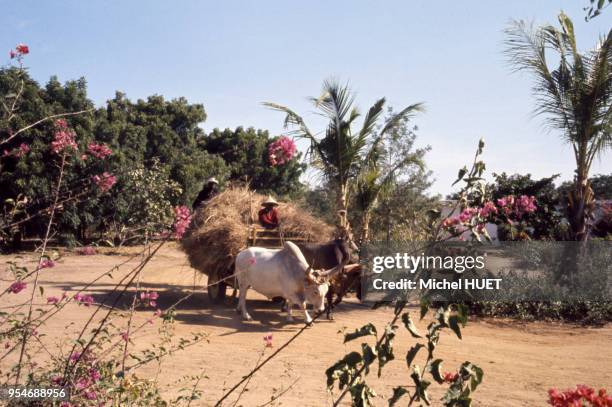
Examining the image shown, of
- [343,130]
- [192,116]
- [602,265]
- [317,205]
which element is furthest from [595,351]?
[192,116]

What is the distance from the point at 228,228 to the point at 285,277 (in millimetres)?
1604

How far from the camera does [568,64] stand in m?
10.5

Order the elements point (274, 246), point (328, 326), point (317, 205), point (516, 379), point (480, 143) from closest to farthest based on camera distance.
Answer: point (480, 143)
point (516, 379)
point (328, 326)
point (274, 246)
point (317, 205)

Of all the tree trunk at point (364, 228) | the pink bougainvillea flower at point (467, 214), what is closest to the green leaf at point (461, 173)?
the pink bougainvillea flower at point (467, 214)

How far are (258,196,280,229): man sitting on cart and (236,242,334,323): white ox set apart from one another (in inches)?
40.9

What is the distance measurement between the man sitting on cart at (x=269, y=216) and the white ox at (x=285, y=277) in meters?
1.04

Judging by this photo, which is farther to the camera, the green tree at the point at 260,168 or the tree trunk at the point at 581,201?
the green tree at the point at 260,168

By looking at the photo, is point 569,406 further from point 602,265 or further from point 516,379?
point 602,265

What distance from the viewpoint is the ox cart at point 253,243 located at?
10.2 m

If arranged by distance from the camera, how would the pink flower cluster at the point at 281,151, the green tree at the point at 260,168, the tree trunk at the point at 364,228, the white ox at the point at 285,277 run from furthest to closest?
the green tree at the point at 260,168
the tree trunk at the point at 364,228
the white ox at the point at 285,277
the pink flower cluster at the point at 281,151

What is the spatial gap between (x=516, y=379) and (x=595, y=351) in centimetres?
262

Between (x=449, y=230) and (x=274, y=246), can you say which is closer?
(x=449, y=230)

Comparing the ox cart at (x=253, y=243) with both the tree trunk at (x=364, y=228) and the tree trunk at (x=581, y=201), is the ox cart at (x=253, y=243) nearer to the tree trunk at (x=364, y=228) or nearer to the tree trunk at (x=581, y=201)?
the tree trunk at (x=364, y=228)

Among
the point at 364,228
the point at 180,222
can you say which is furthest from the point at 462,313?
the point at 364,228
